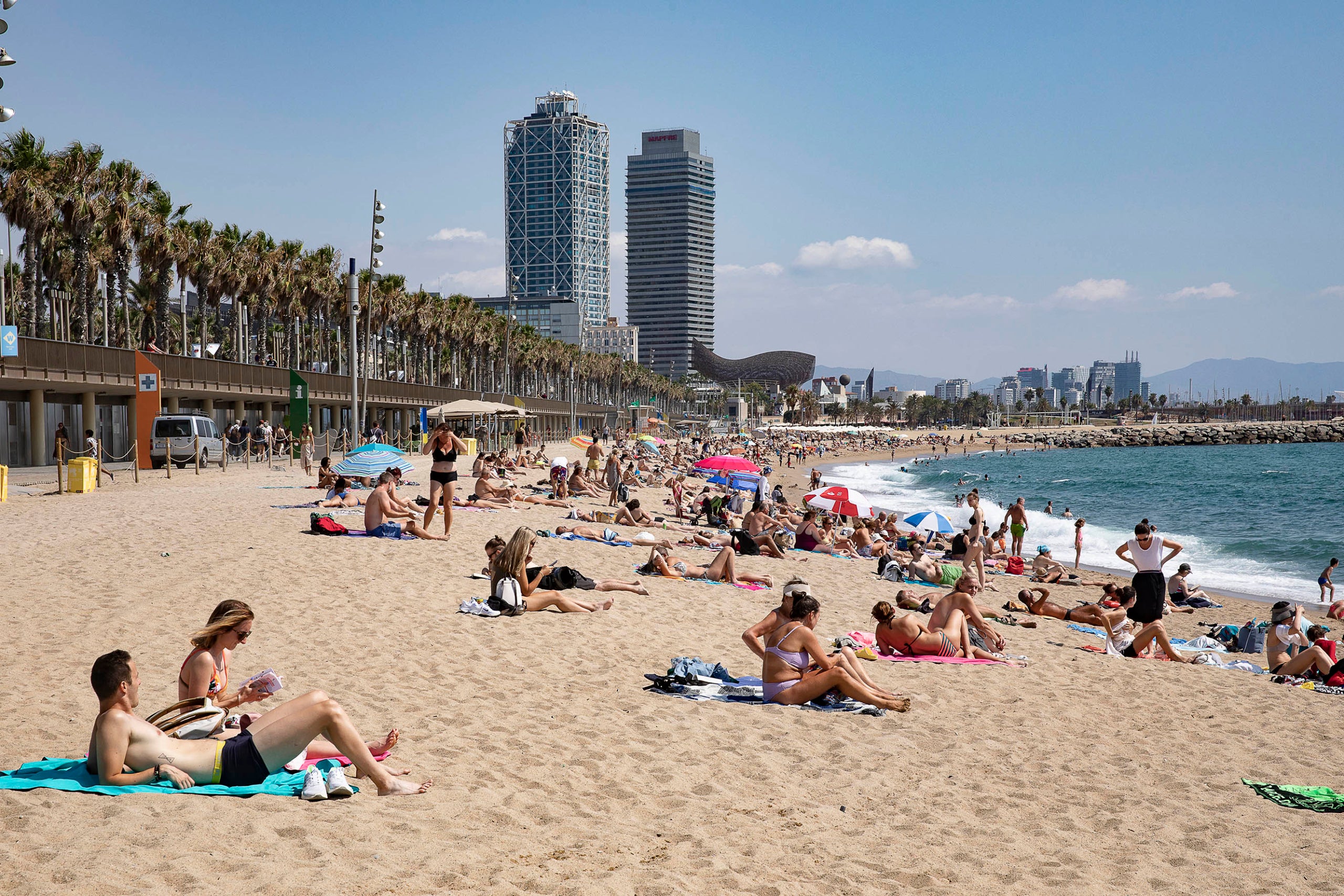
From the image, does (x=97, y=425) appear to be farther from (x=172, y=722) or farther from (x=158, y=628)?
(x=172, y=722)

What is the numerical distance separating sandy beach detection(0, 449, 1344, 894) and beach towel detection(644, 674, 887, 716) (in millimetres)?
114

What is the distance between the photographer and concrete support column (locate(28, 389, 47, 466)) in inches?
1042

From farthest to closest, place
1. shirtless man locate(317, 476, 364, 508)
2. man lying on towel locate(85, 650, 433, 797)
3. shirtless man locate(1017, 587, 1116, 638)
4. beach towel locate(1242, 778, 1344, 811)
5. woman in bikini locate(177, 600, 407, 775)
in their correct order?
shirtless man locate(317, 476, 364, 508), shirtless man locate(1017, 587, 1116, 638), beach towel locate(1242, 778, 1344, 811), woman in bikini locate(177, 600, 407, 775), man lying on towel locate(85, 650, 433, 797)

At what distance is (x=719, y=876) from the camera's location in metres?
4.12

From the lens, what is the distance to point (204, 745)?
454 centimetres

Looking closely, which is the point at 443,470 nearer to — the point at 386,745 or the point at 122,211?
the point at 386,745

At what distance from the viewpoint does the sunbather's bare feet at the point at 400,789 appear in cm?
469

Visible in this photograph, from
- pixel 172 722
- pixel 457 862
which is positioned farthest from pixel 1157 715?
pixel 172 722

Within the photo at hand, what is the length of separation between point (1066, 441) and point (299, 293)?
409 ft

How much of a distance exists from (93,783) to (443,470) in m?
8.84


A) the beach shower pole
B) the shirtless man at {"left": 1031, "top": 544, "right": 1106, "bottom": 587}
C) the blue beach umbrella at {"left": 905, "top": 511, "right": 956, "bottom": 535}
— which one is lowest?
the shirtless man at {"left": 1031, "top": 544, "right": 1106, "bottom": 587}

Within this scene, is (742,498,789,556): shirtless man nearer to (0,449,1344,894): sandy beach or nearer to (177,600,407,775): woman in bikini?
(0,449,1344,894): sandy beach

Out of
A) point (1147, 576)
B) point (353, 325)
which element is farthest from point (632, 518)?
point (1147, 576)

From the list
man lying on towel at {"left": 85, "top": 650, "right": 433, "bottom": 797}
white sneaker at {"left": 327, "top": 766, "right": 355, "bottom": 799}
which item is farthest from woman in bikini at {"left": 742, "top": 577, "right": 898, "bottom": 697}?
white sneaker at {"left": 327, "top": 766, "right": 355, "bottom": 799}
